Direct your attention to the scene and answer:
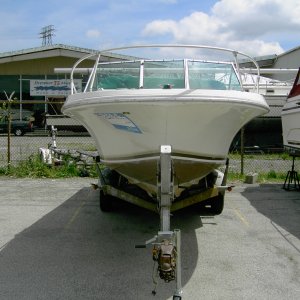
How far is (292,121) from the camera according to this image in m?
9.27

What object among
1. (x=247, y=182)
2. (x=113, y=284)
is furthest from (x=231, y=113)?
(x=247, y=182)

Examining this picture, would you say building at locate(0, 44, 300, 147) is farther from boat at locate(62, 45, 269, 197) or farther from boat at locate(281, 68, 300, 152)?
boat at locate(62, 45, 269, 197)

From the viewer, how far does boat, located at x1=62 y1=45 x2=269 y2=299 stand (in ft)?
16.4

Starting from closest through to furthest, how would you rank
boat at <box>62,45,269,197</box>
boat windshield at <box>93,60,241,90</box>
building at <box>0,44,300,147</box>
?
boat at <box>62,45,269,197</box> → boat windshield at <box>93,60,241,90</box> → building at <box>0,44,300,147</box>

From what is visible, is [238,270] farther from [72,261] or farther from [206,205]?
[206,205]

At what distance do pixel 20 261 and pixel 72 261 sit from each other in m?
0.59

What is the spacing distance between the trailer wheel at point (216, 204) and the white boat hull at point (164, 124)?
1.47 metres

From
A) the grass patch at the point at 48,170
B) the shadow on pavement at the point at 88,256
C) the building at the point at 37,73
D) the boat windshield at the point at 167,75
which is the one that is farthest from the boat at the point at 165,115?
the building at the point at 37,73

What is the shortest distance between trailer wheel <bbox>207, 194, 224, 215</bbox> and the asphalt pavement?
→ 0.11m

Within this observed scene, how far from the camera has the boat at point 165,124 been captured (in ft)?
16.4

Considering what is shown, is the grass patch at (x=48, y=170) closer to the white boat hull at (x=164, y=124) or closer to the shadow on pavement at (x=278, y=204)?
the shadow on pavement at (x=278, y=204)

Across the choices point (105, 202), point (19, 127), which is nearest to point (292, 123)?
point (105, 202)

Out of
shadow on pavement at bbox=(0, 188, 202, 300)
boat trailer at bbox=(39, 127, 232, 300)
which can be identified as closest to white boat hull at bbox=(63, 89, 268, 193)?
boat trailer at bbox=(39, 127, 232, 300)

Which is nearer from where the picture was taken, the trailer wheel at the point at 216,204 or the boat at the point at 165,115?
the boat at the point at 165,115
